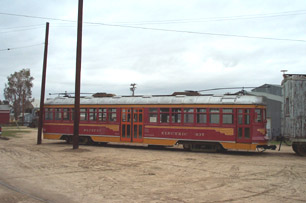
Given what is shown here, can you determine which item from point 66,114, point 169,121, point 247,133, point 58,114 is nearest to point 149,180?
point 247,133

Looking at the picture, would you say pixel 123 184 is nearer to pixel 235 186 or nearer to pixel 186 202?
pixel 186 202

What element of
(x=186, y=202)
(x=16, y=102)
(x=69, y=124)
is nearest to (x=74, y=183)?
(x=186, y=202)

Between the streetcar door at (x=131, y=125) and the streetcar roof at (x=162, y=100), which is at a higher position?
the streetcar roof at (x=162, y=100)

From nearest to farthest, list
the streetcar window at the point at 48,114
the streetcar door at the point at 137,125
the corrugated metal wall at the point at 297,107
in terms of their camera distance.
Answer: the corrugated metal wall at the point at 297,107, the streetcar door at the point at 137,125, the streetcar window at the point at 48,114

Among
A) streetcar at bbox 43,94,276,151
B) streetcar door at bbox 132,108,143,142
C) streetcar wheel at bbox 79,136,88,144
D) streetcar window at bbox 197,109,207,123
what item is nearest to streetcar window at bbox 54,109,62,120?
streetcar at bbox 43,94,276,151

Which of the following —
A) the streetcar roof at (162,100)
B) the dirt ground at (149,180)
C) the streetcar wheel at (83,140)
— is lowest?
the dirt ground at (149,180)

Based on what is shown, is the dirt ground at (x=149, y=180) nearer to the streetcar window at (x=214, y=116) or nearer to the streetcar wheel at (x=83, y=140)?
the streetcar window at (x=214, y=116)

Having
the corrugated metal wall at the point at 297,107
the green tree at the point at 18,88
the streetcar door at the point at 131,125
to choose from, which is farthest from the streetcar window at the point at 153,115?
the green tree at the point at 18,88

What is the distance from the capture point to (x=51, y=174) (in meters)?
9.37

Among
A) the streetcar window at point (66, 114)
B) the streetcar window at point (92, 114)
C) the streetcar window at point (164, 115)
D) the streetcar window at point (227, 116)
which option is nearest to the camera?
the streetcar window at point (227, 116)

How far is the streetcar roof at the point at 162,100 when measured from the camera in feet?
49.0

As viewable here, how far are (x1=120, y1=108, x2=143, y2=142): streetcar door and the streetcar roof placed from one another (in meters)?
0.49

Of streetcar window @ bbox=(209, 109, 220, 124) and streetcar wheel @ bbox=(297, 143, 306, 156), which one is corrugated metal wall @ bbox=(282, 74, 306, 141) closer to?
streetcar wheel @ bbox=(297, 143, 306, 156)

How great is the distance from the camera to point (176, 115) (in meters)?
16.1
